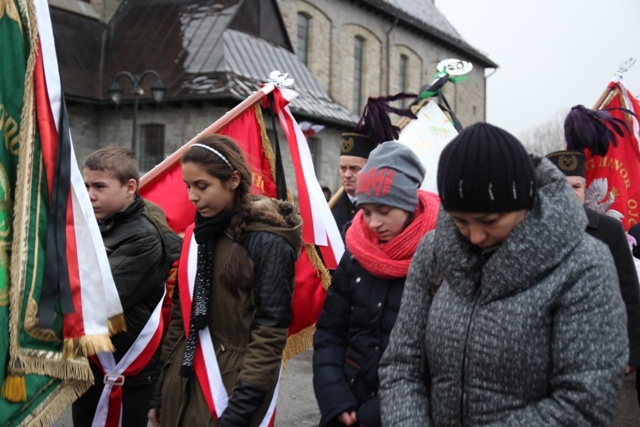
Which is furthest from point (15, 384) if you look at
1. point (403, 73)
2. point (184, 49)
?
point (403, 73)

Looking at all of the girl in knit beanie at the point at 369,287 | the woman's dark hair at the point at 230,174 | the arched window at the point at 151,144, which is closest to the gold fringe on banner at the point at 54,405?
the woman's dark hair at the point at 230,174

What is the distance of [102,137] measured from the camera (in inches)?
850

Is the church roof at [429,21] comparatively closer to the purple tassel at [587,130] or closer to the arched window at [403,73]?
the arched window at [403,73]

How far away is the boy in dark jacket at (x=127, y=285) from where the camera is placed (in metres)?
3.16

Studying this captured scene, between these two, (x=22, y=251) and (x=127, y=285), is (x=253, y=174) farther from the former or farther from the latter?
(x=22, y=251)

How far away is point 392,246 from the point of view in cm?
265

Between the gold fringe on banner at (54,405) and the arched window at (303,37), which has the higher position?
the arched window at (303,37)

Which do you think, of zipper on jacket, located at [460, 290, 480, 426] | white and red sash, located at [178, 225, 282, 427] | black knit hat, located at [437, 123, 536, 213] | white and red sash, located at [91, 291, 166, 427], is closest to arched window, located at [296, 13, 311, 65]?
white and red sash, located at [91, 291, 166, 427]

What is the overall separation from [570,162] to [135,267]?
276 centimetres

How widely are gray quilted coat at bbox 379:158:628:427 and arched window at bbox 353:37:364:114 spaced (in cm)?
2761

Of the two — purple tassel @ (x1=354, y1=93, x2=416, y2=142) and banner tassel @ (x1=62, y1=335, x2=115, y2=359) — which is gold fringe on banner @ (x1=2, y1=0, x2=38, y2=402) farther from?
purple tassel @ (x1=354, y1=93, x2=416, y2=142)

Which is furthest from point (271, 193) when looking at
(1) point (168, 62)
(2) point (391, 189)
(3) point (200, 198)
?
(1) point (168, 62)

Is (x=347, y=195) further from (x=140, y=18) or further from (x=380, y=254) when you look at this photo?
(x=140, y=18)

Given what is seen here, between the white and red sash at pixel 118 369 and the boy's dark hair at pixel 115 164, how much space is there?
0.68m
